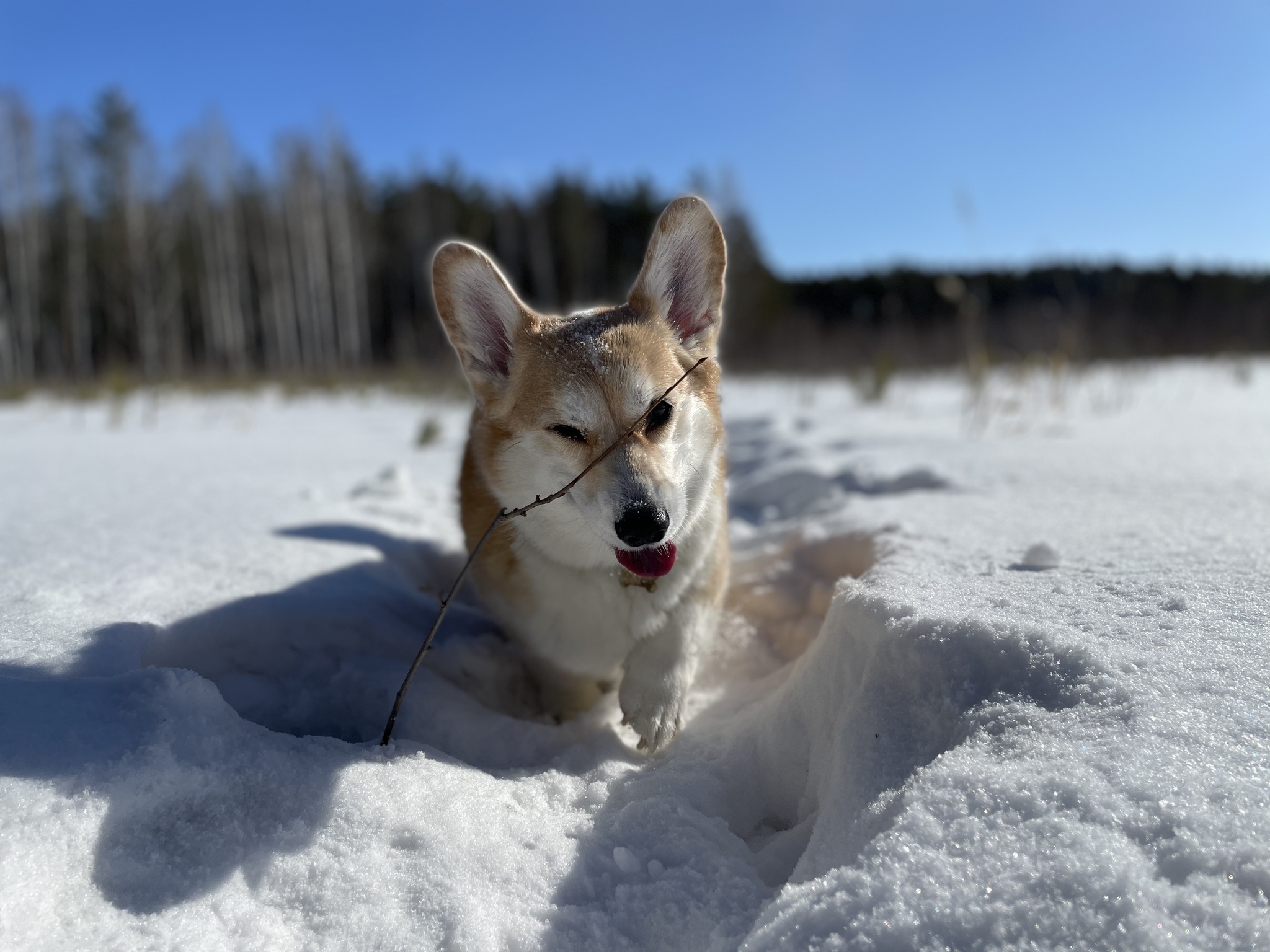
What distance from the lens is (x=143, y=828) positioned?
123 centimetres

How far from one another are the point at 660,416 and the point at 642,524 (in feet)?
1.32

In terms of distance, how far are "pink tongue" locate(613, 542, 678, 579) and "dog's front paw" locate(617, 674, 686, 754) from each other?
257 millimetres

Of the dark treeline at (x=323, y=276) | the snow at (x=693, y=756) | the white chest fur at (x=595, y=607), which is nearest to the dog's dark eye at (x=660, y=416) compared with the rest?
the white chest fur at (x=595, y=607)

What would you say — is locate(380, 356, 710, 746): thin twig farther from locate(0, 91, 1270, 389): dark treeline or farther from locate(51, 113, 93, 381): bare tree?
locate(51, 113, 93, 381): bare tree

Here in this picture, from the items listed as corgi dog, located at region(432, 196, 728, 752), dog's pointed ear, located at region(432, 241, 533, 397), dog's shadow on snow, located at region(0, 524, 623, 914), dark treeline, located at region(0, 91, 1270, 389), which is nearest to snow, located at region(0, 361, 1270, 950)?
dog's shadow on snow, located at region(0, 524, 623, 914)

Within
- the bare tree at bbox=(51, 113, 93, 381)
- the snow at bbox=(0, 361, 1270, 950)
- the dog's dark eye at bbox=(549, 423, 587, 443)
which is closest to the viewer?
the snow at bbox=(0, 361, 1270, 950)

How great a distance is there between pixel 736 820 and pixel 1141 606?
2.91 ft

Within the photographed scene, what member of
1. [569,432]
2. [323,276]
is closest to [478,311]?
[569,432]

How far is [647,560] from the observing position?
1818 millimetres

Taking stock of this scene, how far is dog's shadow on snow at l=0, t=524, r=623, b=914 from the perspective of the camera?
1227mm

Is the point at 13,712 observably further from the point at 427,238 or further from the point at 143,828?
the point at 427,238

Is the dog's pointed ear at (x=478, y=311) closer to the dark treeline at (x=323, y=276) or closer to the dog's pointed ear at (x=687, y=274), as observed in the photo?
the dog's pointed ear at (x=687, y=274)

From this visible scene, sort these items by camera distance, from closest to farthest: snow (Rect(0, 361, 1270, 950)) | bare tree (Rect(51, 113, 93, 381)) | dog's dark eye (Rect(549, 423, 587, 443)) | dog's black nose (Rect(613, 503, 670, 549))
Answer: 1. snow (Rect(0, 361, 1270, 950))
2. dog's black nose (Rect(613, 503, 670, 549))
3. dog's dark eye (Rect(549, 423, 587, 443))
4. bare tree (Rect(51, 113, 93, 381))

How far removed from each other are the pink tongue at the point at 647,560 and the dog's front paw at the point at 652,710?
0.26 m
